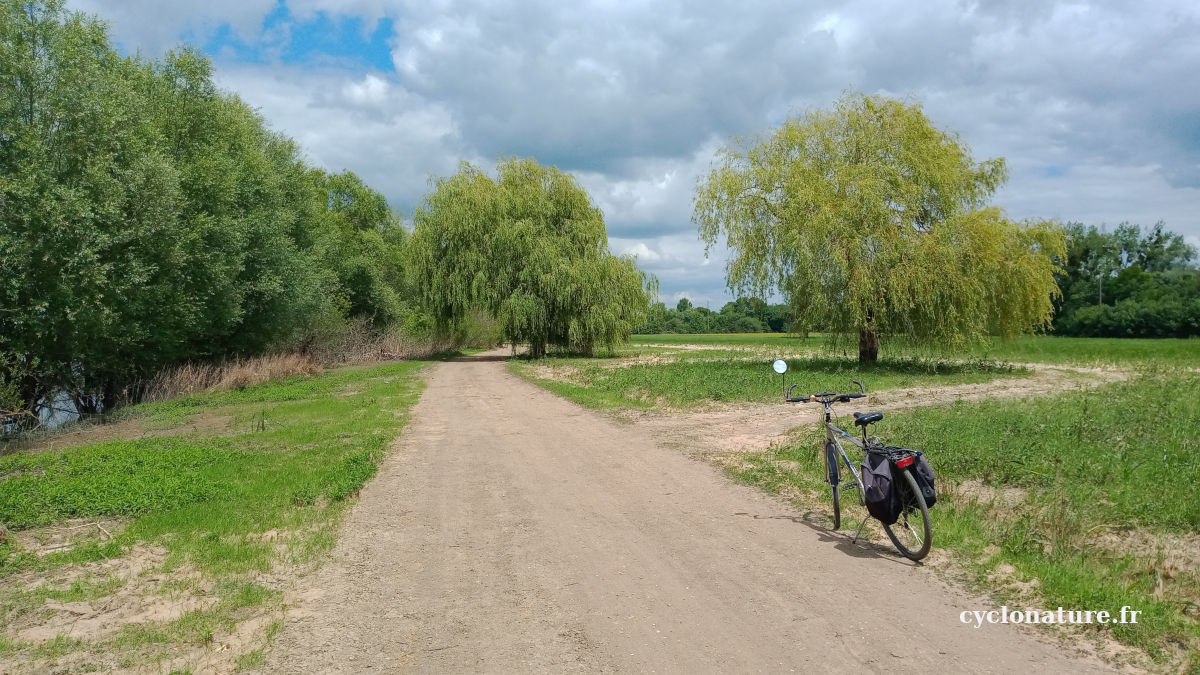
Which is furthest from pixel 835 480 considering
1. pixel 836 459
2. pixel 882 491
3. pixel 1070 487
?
pixel 1070 487

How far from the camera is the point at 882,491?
5598 mm

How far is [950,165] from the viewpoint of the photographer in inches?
952

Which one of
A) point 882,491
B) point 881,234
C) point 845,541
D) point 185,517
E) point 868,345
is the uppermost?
point 881,234

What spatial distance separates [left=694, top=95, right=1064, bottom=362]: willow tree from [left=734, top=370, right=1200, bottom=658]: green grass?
33.1 ft

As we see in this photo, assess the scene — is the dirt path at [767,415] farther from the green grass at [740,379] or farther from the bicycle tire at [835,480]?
the bicycle tire at [835,480]

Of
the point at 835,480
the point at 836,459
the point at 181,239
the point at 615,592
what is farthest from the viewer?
the point at 181,239

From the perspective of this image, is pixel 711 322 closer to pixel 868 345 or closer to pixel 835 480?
pixel 868 345

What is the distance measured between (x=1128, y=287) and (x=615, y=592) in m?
86.7

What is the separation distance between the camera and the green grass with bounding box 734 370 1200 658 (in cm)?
484

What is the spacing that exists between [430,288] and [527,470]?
2948cm

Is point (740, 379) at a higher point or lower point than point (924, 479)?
lower

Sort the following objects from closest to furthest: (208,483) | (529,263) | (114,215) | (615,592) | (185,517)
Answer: (615,592) < (185,517) < (208,483) < (114,215) < (529,263)

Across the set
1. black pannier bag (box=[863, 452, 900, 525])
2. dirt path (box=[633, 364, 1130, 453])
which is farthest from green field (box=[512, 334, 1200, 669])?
dirt path (box=[633, 364, 1130, 453])

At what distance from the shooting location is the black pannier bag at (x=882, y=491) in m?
5.59
